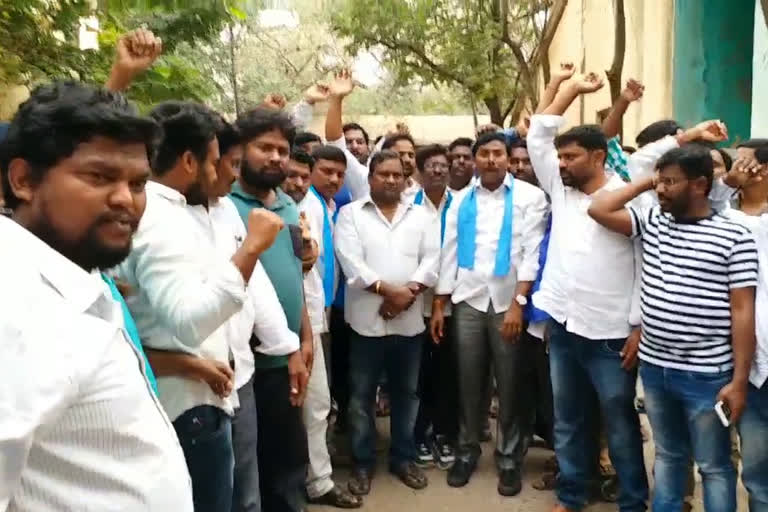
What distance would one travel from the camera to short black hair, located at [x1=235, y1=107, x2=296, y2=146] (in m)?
3.20

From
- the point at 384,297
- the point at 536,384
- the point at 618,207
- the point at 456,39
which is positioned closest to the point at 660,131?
the point at 618,207

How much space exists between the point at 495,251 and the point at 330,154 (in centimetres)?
117

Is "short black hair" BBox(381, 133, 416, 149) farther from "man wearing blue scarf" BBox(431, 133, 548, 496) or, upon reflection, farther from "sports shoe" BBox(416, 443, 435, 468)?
"sports shoe" BBox(416, 443, 435, 468)

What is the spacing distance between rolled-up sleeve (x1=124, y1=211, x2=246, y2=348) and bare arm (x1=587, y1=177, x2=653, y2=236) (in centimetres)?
207

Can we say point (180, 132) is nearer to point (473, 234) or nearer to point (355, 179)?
point (473, 234)

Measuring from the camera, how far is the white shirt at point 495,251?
435cm

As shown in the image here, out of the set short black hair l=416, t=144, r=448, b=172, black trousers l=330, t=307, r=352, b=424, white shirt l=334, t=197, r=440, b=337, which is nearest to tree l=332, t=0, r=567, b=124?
short black hair l=416, t=144, r=448, b=172

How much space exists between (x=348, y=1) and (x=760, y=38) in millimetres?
7729

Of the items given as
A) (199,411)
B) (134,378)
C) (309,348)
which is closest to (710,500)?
(309,348)

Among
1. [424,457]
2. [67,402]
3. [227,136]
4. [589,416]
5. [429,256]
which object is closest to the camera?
[67,402]

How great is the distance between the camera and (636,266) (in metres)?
3.72

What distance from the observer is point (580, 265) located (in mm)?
3775

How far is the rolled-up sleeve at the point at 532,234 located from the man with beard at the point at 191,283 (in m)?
2.21

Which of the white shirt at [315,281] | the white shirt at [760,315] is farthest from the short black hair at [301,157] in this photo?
the white shirt at [760,315]
